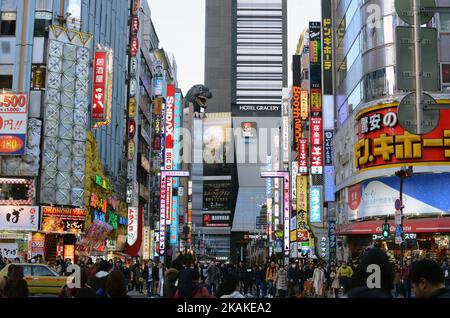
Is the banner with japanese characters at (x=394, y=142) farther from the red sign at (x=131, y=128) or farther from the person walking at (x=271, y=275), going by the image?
the red sign at (x=131, y=128)

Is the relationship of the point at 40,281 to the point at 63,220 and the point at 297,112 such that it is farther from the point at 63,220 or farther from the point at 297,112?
the point at 297,112

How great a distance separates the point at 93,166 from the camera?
163ft

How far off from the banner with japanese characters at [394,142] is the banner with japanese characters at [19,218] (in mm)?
22004

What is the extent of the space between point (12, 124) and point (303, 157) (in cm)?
3431

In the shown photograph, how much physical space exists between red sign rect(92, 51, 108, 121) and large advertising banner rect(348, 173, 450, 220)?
746 inches

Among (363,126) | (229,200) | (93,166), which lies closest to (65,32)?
(93,166)

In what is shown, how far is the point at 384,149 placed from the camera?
46.9 meters

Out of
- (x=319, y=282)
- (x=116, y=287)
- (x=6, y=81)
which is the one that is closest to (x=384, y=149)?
(x=319, y=282)

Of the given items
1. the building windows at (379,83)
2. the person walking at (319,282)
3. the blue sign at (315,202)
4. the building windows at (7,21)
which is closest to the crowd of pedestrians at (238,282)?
the person walking at (319,282)

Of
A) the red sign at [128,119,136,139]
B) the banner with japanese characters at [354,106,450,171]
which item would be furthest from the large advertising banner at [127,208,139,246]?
the banner with japanese characters at [354,106,450,171]

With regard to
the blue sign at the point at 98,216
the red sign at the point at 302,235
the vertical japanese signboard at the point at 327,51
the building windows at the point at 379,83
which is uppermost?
the vertical japanese signboard at the point at 327,51

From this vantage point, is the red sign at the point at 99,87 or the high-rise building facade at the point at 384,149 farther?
the red sign at the point at 99,87

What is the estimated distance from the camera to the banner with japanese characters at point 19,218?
42188 mm
